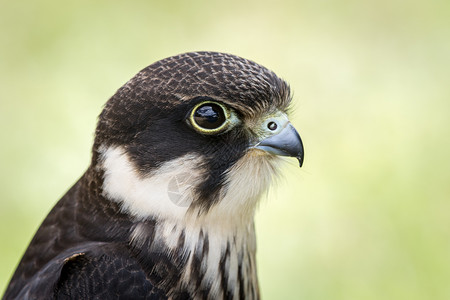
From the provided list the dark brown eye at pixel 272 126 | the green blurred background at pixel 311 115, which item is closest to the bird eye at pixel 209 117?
the dark brown eye at pixel 272 126

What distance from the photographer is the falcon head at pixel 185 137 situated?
153 inches

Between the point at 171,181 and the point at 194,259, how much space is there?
1.49 feet

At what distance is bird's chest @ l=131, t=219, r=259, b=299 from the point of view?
3.94 m

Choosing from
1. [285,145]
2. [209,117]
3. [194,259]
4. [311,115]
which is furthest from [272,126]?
[311,115]

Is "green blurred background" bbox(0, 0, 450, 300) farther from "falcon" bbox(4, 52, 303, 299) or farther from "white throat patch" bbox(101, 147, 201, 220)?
"white throat patch" bbox(101, 147, 201, 220)

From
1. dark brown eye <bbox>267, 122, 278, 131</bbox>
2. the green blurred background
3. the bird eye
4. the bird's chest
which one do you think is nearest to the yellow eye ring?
the bird eye

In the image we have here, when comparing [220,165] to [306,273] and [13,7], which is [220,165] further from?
[13,7]

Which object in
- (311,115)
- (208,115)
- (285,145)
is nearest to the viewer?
(208,115)

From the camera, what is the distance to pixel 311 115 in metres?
8.77

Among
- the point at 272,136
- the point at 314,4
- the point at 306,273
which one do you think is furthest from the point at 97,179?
the point at 314,4

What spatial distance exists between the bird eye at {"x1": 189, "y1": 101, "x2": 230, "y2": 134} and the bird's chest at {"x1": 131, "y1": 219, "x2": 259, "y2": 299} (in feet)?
1.83

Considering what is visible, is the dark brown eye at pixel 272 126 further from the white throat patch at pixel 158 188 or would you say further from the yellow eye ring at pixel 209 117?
the white throat patch at pixel 158 188

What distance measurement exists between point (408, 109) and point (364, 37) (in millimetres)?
1474

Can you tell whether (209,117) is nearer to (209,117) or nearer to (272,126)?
(209,117)
